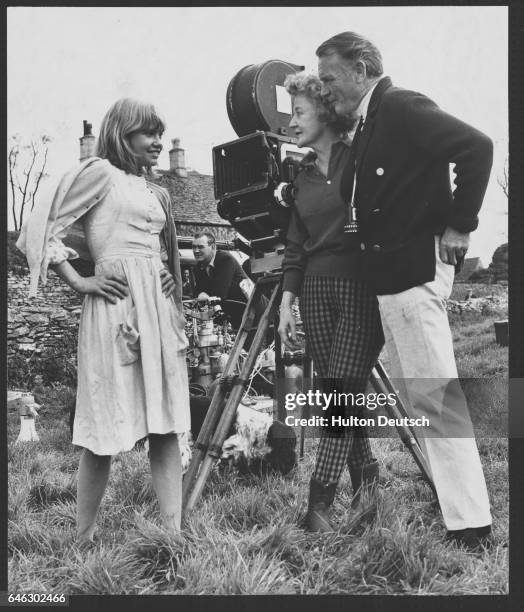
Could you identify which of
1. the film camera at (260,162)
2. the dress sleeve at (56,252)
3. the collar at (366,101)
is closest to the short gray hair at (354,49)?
the collar at (366,101)

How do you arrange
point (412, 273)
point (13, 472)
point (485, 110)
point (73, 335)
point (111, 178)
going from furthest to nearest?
1. point (73, 335)
2. point (13, 472)
3. point (485, 110)
4. point (111, 178)
5. point (412, 273)

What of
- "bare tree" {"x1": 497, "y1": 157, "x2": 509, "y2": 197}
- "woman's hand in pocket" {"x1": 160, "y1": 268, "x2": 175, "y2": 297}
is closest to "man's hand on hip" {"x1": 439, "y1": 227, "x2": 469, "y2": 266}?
"bare tree" {"x1": 497, "y1": 157, "x2": 509, "y2": 197}

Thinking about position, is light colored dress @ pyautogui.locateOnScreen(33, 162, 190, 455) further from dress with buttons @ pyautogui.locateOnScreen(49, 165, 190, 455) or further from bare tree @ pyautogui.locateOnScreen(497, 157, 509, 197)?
bare tree @ pyautogui.locateOnScreen(497, 157, 509, 197)

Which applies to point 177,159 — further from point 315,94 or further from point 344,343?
point 344,343

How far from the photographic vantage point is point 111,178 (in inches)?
100

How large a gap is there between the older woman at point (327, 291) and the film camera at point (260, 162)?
0.64 feet

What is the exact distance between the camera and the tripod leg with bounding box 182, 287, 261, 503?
9.62 ft

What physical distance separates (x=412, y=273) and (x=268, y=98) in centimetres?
121

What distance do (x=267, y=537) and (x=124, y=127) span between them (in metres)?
1.64

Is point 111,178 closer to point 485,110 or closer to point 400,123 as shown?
point 400,123

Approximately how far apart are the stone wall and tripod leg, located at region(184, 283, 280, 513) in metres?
0.99

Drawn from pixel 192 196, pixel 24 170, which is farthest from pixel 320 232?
pixel 192 196

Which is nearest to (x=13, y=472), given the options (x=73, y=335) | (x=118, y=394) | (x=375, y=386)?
(x=73, y=335)

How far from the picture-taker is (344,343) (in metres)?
2.59
